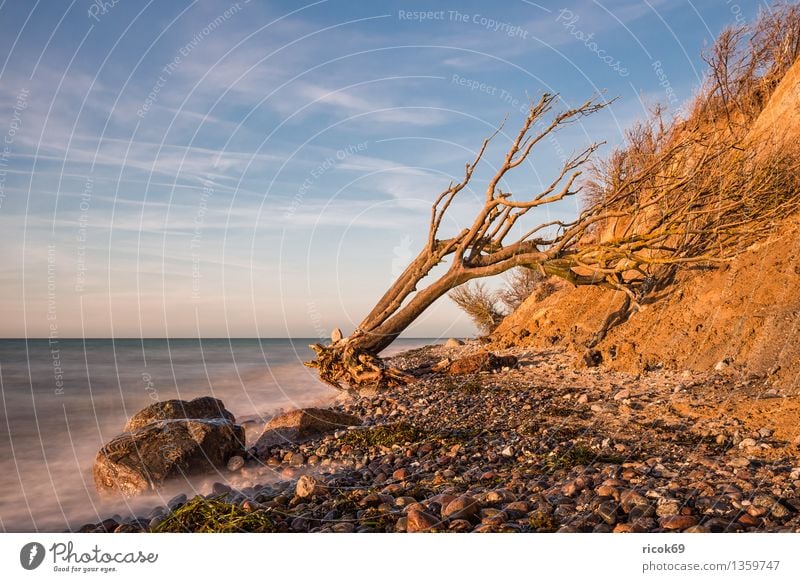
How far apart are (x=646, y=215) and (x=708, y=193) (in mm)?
2470

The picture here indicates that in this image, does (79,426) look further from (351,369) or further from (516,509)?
(516,509)

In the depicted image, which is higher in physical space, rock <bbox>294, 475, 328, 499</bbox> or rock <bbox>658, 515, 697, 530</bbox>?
rock <bbox>294, 475, 328, 499</bbox>

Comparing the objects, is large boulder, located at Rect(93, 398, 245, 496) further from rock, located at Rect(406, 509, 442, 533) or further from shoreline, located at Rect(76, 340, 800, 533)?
rock, located at Rect(406, 509, 442, 533)

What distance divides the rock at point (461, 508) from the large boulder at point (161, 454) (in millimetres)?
4769

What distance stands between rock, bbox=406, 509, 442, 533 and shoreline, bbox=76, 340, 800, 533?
12 millimetres

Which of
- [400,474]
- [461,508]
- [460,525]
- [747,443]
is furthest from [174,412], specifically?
[747,443]

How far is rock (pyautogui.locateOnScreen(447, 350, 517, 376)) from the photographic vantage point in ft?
47.6

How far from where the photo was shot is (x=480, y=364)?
1456 cm

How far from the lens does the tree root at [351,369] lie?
14352mm

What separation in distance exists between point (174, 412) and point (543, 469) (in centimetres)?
691

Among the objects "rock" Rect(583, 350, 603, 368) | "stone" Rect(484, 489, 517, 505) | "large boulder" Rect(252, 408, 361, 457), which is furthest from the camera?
"rock" Rect(583, 350, 603, 368)

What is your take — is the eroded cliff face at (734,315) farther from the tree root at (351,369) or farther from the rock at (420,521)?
the rock at (420,521)

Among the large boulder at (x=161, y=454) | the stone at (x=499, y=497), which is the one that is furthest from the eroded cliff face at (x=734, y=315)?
the large boulder at (x=161, y=454)

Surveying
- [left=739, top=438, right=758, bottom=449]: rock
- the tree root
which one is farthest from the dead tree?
[left=739, top=438, right=758, bottom=449]: rock
